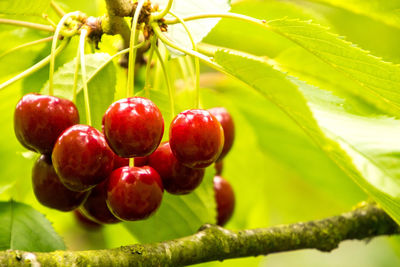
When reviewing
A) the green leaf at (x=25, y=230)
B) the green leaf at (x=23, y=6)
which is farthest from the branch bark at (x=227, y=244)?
the green leaf at (x=23, y=6)

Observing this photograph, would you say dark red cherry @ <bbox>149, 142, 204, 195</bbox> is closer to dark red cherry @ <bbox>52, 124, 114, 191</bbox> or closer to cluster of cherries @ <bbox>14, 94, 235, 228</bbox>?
cluster of cherries @ <bbox>14, 94, 235, 228</bbox>

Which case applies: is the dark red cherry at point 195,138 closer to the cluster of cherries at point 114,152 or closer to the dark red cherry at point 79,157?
the cluster of cherries at point 114,152

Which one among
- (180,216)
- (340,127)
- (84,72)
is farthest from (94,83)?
(340,127)

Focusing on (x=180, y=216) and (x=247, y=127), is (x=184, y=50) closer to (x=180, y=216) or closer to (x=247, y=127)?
(x=180, y=216)

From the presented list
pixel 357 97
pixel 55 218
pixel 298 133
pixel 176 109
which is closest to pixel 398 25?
pixel 357 97

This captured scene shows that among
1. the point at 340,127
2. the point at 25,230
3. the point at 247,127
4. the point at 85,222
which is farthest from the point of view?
the point at 247,127
